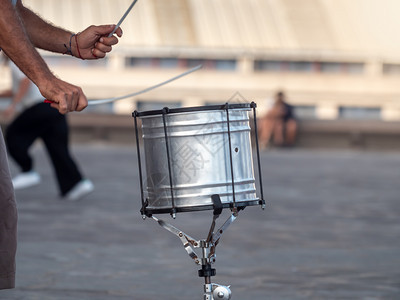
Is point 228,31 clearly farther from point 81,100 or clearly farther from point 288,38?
point 81,100

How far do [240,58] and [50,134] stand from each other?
150ft

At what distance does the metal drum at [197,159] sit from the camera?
325cm

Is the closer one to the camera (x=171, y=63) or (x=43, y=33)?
(x=43, y=33)

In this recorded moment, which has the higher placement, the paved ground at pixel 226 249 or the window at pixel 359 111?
the window at pixel 359 111

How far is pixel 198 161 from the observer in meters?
3.26

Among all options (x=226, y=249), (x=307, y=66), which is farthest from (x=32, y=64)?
(x=307, y=66)

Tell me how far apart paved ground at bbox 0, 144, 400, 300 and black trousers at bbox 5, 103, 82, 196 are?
0.32 metres

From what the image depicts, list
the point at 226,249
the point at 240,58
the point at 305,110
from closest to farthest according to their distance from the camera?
the point at 226,249, the point at 240,58, the point at 305,110

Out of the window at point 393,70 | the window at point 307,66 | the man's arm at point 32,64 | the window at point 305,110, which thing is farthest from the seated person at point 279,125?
the window at point 393,70

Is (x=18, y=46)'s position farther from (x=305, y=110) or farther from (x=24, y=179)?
(x=305, y=110)

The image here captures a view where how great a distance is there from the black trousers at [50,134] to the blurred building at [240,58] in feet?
141

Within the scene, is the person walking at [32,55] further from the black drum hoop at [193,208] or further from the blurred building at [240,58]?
the blurred building at [240,58]

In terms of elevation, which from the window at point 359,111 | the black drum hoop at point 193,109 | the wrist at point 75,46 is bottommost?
the black drum hoop at point 193,109

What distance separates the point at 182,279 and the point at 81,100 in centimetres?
254
